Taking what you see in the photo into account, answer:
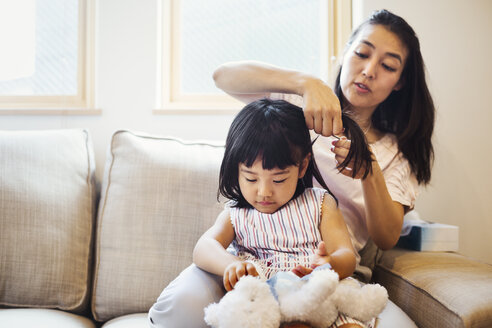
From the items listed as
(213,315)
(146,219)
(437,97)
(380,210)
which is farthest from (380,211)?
(437,97)

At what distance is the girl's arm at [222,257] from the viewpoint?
73cm

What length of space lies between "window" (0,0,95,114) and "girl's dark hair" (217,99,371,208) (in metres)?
1.12

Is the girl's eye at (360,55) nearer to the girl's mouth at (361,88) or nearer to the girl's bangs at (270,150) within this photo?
the girl's mouth at (361,88)

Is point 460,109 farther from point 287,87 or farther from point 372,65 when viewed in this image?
point 287,87

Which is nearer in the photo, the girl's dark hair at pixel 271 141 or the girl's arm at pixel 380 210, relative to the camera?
the girl's dark hair at pixel 271 141

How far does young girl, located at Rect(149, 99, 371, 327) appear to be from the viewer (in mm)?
828

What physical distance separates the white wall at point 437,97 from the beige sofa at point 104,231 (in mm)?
341

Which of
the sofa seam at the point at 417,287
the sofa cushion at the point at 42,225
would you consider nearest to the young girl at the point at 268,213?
the sofa seam at the point at 417,287

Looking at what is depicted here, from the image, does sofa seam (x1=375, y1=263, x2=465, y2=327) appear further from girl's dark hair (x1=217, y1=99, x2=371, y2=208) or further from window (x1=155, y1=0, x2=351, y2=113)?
window (x1=155, y1=0, x2=351, y2=113)

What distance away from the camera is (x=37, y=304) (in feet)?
3.93

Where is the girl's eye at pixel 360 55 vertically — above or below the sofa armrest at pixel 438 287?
above

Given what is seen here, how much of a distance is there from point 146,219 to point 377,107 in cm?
88

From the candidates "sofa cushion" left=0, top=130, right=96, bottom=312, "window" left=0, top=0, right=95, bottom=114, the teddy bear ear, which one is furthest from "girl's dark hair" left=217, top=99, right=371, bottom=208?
"window" left=0, top=0, right=95, bottom=114

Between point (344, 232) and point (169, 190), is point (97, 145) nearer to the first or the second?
point (169, 190)
